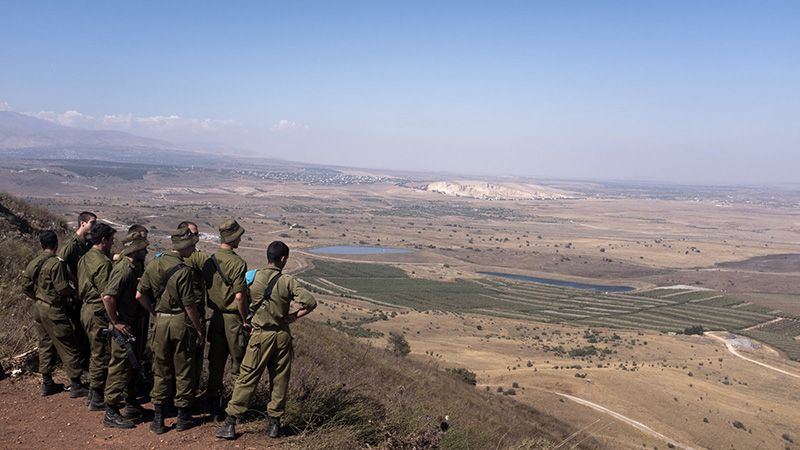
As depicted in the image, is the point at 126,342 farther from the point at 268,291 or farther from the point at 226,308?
the point at 268,291

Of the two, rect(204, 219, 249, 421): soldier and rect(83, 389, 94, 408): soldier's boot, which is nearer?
rect(204, 219, 249, 421): soldier

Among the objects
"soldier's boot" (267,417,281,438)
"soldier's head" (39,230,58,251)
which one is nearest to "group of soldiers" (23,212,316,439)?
"soldier's boot" (267,417,281,438)

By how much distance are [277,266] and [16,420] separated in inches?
143

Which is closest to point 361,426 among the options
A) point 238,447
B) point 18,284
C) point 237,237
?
point 238,447

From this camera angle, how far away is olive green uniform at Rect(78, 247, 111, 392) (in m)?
6.53

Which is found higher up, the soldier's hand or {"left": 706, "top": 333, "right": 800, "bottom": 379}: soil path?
the soldier's hand

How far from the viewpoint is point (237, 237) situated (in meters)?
6.25

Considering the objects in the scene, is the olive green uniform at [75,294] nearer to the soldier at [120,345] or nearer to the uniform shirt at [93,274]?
the uniform shirt at [93,274]

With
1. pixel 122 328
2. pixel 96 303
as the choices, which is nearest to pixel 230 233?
pixel 122 328

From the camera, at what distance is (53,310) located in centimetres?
692

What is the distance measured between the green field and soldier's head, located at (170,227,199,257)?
178 feet

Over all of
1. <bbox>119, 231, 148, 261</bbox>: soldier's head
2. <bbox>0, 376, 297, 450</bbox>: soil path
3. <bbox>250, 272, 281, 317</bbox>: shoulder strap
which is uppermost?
<bbox>119, 231, 148, 261</bbox>: soldier's head

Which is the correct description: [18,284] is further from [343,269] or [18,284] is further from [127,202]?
[127,202]

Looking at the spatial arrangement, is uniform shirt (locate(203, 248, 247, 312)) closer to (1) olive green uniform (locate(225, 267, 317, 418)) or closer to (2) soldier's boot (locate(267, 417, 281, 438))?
(1) olive green uniform (locate(225, 267, 317, 418))
